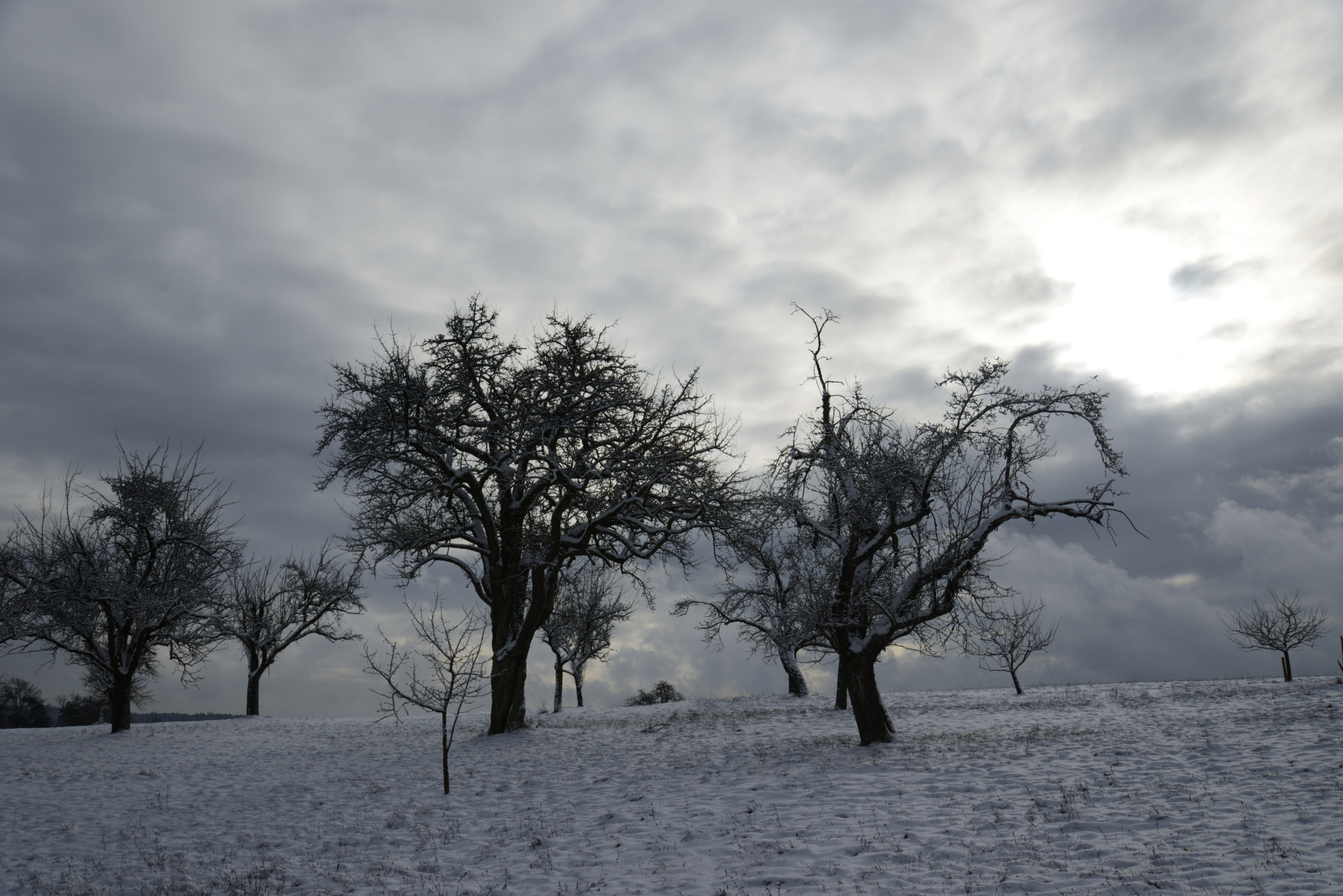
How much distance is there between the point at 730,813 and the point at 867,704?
5811 mm

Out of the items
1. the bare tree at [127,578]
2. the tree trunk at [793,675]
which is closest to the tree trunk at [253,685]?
the bare tree at [127,578]

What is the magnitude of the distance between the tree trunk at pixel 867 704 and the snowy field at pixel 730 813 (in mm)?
701

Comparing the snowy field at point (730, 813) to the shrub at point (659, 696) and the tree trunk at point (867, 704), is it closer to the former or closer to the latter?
the tree trunk at point (867, 704)

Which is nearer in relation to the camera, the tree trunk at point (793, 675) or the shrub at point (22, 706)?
the tree trunk at point (793, 675)

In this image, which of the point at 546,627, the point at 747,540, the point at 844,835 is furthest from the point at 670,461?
the point at 546,627

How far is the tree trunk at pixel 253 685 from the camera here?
32938 mm

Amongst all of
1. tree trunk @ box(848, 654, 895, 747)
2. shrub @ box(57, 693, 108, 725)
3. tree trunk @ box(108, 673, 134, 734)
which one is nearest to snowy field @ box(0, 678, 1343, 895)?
tree trunk @ box(848, 654, 895, 747)

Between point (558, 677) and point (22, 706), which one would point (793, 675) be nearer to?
point (558, 677)

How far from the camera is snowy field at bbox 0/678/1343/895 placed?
774cm

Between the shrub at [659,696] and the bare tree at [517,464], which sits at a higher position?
the bare tree at [517,464]

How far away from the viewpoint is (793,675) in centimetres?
3002

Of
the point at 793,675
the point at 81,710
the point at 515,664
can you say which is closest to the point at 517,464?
the point at 515,664

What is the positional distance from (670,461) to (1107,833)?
11908 millimetres

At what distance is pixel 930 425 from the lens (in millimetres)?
14766
